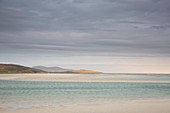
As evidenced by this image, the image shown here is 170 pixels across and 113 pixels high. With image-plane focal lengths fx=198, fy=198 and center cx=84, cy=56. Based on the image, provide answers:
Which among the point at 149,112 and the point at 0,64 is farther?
the point at 0,64

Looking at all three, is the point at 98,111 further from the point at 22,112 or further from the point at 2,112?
the point at 2,112

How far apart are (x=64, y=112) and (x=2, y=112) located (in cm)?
423

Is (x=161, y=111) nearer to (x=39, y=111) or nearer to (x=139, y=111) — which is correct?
(x=139, y=111)

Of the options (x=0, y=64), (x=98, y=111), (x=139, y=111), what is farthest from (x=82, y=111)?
(x=0, y=64)

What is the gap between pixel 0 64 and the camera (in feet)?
445

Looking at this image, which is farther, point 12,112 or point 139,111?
point 139,111

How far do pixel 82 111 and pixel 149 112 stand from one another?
4.84 m

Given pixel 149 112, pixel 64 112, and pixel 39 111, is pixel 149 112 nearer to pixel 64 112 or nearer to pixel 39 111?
pixel 64 112

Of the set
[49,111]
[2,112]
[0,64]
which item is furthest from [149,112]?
[0,64]

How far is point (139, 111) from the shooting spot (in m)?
14.5

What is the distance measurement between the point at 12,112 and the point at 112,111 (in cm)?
704

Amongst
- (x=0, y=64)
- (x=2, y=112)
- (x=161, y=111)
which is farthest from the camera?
(x=0, y=64)

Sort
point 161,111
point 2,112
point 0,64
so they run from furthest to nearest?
point 0,64 < point 161,111 < point 2,112

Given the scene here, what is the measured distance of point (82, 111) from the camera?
14.3 meters
